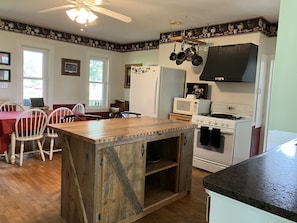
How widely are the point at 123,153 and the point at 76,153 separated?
0.41 meters

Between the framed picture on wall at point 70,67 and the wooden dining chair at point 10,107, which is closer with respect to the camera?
the wooden dining chair at point 10,107

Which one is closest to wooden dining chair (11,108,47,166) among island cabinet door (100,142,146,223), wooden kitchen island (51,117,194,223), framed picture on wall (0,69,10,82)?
wooden kitchen island (51,117,194,223)

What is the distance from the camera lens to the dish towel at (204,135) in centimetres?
377

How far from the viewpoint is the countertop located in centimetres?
67

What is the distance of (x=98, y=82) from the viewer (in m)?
6.79

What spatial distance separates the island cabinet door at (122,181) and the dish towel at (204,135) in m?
1.74

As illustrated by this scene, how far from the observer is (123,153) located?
2.12 meters

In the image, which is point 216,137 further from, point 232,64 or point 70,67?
point 70,67

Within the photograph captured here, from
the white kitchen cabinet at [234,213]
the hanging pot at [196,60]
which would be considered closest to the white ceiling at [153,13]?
the hanging pot at [196,60]

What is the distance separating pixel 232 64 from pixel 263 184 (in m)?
3.46

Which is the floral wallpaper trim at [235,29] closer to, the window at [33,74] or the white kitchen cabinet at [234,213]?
the window at [33,74]

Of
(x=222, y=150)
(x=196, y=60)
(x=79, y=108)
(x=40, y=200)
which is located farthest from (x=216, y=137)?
(x=79, y=108)

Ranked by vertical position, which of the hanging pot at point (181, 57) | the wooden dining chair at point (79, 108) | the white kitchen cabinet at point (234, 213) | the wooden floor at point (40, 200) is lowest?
the wooden floor at point (40, 200)

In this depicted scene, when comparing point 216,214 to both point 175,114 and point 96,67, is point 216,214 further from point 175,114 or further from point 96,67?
point 96,67
